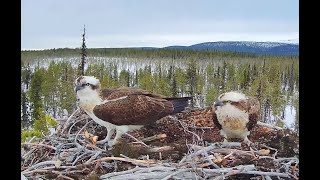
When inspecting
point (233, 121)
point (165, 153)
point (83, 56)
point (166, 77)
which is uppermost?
point (83, 56)

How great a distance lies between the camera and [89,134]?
2953 mm

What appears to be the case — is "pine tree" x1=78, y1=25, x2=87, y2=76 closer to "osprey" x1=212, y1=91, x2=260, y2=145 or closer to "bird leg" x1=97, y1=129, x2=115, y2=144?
"bird leg" x1=97, y1=129, x2=115, y2=144

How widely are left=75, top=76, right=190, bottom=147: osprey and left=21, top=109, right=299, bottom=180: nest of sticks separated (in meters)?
0.04

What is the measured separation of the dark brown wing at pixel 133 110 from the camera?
290 cm

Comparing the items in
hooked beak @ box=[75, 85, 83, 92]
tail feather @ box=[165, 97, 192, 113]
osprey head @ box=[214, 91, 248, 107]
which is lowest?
tail feather @ box=[165, 97, 192, 113]

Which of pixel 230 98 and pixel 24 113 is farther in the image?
pixel 24 113

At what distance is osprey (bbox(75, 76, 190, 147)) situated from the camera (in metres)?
2.90

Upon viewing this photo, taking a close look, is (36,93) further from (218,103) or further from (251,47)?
(251,47)

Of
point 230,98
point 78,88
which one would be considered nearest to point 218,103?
point 230,98

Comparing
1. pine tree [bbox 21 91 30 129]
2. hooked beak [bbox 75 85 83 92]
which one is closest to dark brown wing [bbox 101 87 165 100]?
hooked beak [bbox 75 85 83 92]

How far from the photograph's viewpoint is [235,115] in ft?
9.46

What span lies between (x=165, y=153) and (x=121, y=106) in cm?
33

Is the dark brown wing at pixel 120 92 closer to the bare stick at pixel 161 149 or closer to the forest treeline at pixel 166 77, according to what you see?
the forest treeline at pixel 166 77
